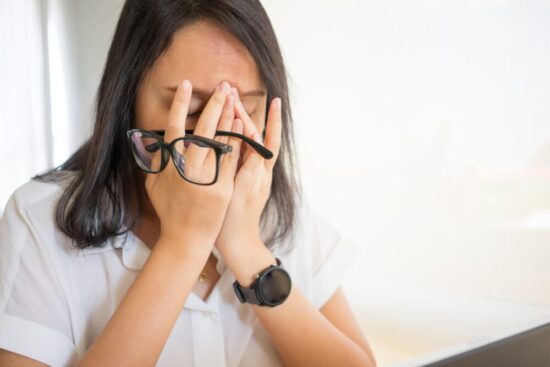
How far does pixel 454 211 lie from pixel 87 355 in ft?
5.05

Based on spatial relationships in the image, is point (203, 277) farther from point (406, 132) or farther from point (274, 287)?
point (406, 132)

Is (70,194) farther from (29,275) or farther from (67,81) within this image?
(67,81)

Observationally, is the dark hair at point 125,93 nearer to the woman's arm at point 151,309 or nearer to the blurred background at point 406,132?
the woman's arm at point 151,309

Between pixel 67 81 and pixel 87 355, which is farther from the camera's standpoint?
pixel 67 81

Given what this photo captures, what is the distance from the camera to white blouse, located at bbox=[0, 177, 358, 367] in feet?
2.17

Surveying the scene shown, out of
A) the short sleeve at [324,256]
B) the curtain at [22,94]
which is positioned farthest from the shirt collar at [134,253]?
the curtain at [22,94]

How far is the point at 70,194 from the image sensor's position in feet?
2.47

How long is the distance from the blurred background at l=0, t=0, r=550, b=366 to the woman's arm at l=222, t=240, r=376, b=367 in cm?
92

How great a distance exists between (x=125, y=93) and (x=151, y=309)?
1.11 feet

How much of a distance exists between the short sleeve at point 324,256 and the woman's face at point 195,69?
342mm

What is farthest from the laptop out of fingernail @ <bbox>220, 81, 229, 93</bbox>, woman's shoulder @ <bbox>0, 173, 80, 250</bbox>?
woman's shoulder @ <bbox>0, 173, 80, 250</bbox>

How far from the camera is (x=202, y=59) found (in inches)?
27.9

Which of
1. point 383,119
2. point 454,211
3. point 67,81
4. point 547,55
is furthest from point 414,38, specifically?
point 67,81

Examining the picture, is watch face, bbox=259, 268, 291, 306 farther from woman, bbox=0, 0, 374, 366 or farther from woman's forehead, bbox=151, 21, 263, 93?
woman's forehead, bbox=151, 21, 263, 93
